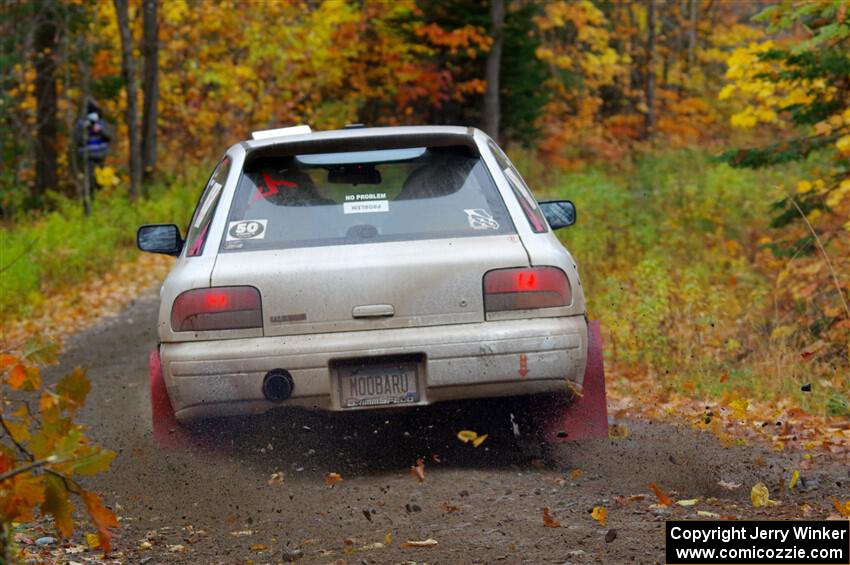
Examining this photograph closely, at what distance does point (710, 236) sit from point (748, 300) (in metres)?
4.14

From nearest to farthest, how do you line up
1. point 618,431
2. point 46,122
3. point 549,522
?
point 549,522 → point 618,431 → point 46,122

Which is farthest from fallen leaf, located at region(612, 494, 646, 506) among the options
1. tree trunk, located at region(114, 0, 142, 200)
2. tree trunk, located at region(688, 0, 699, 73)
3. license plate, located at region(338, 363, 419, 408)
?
tree trunk, located at region(688, 0, 699, 73)

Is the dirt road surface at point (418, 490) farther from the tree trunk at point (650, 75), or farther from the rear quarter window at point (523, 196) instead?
the tree trunk at point (650, 75)

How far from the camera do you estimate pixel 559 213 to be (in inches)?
279

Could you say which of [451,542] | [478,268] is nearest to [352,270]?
[478,268]

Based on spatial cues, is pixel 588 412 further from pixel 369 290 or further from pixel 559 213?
pixel 559 213

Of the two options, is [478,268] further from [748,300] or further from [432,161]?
[748,300]

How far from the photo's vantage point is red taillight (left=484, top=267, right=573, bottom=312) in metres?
5.65

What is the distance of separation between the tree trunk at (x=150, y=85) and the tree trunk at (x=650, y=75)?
566 inches

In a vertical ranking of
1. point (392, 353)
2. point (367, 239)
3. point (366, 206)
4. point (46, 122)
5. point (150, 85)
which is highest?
point (366, 206)

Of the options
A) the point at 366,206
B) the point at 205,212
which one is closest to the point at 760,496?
the point at 366,206

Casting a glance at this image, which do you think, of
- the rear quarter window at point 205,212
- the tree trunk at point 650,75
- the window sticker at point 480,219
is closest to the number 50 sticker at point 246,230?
the rear quarter window at point 205,212

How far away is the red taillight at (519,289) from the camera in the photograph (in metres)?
5.65

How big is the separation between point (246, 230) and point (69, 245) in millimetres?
11827
